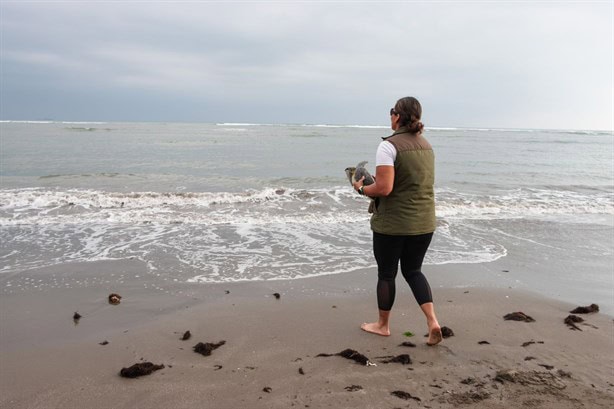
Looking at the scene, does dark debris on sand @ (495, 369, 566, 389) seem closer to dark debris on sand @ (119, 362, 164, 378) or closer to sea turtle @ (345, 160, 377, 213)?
sea turtle @ (345, 160, 377, 213)

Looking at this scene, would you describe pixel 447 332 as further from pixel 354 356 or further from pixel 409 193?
pixel 409 193

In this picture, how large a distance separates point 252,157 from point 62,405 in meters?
24.0

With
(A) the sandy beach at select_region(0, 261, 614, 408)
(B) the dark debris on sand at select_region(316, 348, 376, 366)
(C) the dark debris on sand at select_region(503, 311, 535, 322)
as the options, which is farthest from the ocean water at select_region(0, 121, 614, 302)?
(B) the dark debris on sand at select_region(316, 348, 376, 366)

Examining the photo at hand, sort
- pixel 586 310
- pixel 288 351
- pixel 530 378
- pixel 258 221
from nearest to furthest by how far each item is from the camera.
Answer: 1. pixel 530 378
2. pixel 288 351
3. pixel 586 310
4. pixel 258 221

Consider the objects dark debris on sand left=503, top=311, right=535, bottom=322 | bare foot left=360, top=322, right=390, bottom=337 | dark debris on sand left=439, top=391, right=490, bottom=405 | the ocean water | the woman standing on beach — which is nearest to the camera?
dark debris on sand left=439, top=391, right=490, bottom=405

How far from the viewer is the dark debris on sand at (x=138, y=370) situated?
10.7 feet

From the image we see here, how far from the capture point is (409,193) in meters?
3.52

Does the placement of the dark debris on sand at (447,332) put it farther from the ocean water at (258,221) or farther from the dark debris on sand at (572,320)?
the ocean water at (258,221)

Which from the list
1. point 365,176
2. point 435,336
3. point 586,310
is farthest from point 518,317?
point 365,176

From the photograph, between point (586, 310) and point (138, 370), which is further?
point (586, 310)

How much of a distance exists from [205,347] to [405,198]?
7.02 feet

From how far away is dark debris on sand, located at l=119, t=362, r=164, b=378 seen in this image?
129 inches

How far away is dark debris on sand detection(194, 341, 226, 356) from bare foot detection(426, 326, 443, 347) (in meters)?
1.86

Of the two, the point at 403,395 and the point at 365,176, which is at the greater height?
the point at 365,176
